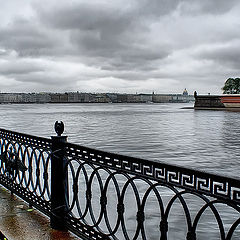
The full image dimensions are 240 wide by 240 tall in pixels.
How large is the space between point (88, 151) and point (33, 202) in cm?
163

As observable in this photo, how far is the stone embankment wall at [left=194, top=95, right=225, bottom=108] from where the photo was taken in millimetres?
113037

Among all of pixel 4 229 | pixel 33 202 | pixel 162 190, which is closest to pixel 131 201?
pixel 162 190

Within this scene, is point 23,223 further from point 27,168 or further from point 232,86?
point 232,86

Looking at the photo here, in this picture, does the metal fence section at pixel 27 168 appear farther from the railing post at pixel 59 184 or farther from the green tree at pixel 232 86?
the green tree at pixel 232 86

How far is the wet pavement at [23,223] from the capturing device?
3840mm

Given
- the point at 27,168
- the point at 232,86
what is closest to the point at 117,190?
the point at 27,168

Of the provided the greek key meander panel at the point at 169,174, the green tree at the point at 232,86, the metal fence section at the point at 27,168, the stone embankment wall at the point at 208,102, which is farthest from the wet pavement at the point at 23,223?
the green tree at the point at 232,86

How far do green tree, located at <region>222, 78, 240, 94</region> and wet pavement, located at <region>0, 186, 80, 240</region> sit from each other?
439 ft

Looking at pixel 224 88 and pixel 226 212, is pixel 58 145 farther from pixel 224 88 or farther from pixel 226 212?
pixel 224 88

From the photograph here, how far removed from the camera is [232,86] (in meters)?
130

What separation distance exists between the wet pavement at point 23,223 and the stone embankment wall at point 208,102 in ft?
369

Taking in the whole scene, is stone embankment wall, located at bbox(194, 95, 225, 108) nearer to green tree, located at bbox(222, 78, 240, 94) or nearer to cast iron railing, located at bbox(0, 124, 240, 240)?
green tree, located at bbox(222, 78, 240, 94)

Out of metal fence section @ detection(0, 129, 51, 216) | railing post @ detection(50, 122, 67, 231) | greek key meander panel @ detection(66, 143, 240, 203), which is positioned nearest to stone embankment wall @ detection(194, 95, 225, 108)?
metal fence section @ detection(0, 129, 51, 216)

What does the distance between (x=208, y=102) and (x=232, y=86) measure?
19.8 meters
